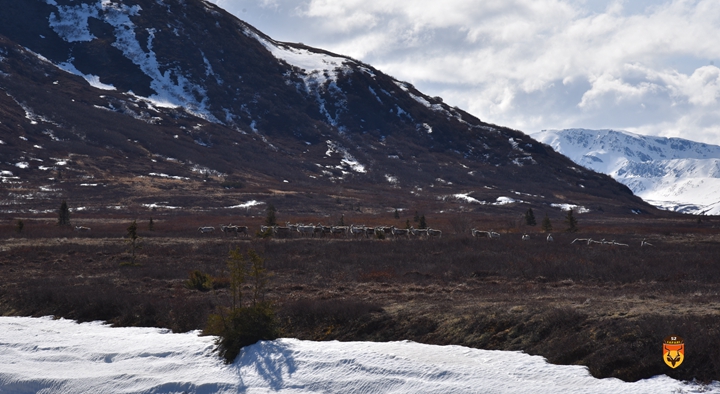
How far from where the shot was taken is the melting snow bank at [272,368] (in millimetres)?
12531

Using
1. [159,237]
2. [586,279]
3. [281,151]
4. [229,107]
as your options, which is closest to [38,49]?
[229,107]

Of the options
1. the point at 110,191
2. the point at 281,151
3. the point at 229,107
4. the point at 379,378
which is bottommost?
the point at 379,378

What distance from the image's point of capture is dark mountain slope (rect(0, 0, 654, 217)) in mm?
111938

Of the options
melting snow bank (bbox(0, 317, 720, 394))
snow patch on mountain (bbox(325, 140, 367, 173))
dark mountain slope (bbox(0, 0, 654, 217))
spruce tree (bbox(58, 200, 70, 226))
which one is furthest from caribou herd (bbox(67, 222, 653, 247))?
snow patch on mountain (bbox(325, 140, 367, 173))

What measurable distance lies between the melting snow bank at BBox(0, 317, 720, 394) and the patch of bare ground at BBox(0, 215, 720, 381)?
0.76m

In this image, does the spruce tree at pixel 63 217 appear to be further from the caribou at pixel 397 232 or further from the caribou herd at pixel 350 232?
the caribou at pixel 397 232

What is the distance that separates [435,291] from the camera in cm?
2238

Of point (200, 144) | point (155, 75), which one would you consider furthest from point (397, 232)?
point (155, 75)

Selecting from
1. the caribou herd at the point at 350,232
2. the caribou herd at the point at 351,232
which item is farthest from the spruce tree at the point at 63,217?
the caribou herd at the point at 351,232

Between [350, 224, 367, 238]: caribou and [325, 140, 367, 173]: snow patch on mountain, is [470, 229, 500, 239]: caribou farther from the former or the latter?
[325, 140, 367, 173]: snow patch on mountain

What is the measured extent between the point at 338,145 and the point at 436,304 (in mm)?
159555

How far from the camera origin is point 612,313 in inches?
570

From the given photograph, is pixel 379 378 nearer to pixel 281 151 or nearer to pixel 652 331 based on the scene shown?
pixel 652 331

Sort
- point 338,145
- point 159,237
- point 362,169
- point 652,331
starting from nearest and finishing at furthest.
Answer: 1. point 652,331
2. point 159,237
3. point 362,169
4. point 338,145
